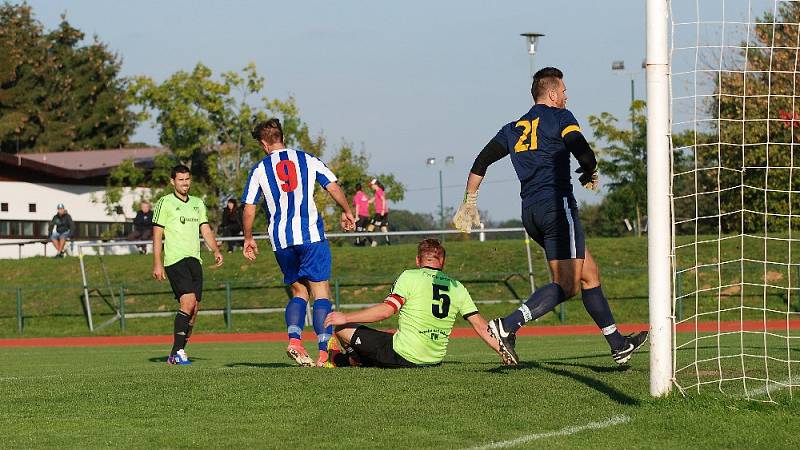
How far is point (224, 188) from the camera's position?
47.5 metres

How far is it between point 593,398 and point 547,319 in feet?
60.5

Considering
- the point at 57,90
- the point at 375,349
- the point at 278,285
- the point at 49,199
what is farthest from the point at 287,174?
the point at 57,90

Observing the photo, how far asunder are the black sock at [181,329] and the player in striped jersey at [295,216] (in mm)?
2676

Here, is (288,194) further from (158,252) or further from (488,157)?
(158,252)

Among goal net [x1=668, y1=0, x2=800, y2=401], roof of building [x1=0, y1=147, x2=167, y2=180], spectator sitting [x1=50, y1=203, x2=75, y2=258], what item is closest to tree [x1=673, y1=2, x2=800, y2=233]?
goal net [x1=668, y1=0, x2=800, y2=401]

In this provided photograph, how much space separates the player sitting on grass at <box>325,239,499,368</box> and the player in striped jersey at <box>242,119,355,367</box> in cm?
93

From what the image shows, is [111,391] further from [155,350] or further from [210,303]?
[210,303]

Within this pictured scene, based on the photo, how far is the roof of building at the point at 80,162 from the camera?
48.0 m

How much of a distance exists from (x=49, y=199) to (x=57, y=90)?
2754 centimetres

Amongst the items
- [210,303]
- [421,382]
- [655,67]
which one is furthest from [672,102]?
[210,303]

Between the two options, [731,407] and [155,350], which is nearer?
[731,407]

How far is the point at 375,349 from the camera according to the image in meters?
9.46

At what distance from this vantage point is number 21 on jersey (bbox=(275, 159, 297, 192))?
10375 millimetres

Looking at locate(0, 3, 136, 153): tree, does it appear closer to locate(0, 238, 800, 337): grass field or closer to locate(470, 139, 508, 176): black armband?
locate(0, 238, 800, 337): grass field
